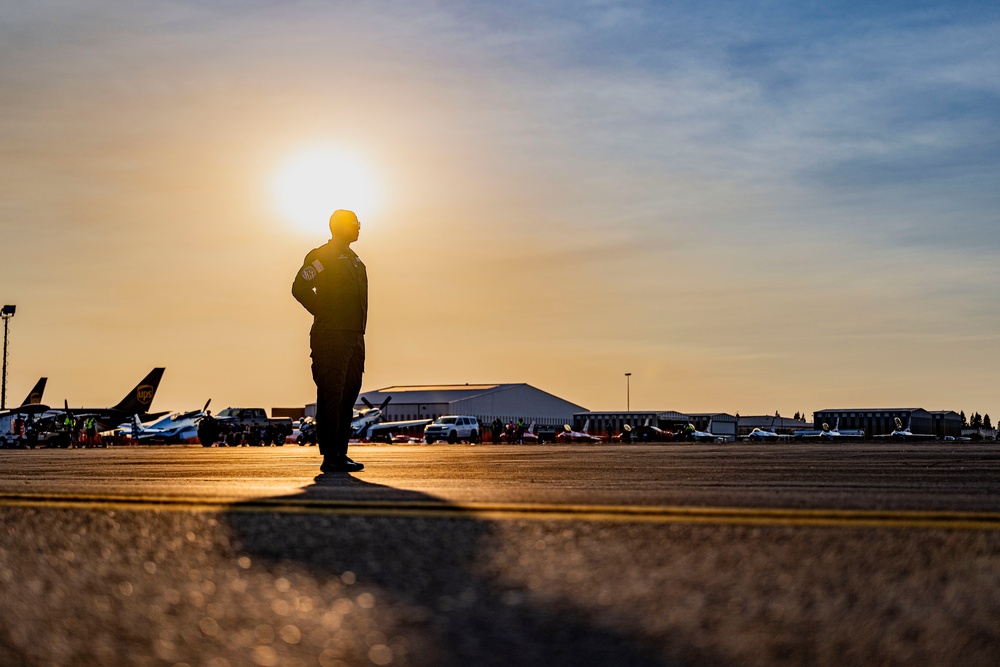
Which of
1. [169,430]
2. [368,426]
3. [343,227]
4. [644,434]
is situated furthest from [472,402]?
[343,227]

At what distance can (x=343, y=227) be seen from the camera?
337 inches

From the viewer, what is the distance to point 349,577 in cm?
229

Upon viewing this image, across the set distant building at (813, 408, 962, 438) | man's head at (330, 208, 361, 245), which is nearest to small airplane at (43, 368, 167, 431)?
man's head at (330, 208, 361, 245)

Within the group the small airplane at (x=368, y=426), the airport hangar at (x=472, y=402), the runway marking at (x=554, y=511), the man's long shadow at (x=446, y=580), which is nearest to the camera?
the man's long shadow at (x=446, y=580)

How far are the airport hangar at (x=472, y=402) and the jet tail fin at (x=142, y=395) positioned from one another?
35181 millimetres

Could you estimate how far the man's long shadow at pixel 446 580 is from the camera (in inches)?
62.6

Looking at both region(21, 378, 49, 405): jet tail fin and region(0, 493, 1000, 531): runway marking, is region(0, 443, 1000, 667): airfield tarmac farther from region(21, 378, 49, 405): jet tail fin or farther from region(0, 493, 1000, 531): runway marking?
region(21, 378, 49, 405): jet tail fin

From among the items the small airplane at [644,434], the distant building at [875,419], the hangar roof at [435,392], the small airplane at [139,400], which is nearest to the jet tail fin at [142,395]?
the small airplane at [139,400]

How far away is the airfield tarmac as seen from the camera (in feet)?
5.29

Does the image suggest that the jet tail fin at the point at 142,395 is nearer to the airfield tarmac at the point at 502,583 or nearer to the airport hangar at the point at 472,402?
the airport hangar at the point at 472,402

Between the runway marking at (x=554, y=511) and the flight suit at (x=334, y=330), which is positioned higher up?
the flight suit at (x=334, y=330)

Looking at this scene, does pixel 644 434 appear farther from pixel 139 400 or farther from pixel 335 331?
pixel 335 331

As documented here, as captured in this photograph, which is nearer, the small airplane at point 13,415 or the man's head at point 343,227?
the man's head at point 343,227

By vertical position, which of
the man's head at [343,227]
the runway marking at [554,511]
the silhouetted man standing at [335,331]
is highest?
the man's head at [343,227]
